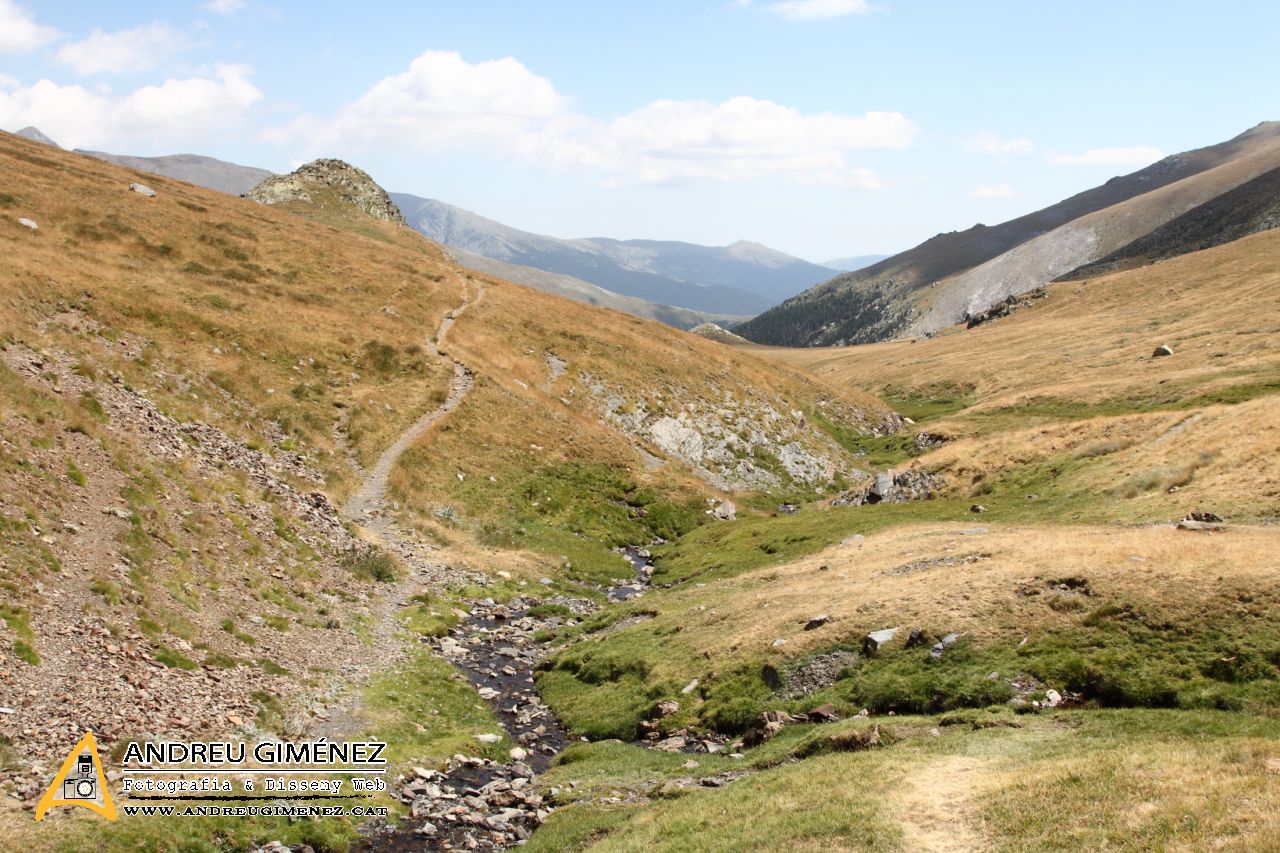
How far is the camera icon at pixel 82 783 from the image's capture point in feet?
56.6

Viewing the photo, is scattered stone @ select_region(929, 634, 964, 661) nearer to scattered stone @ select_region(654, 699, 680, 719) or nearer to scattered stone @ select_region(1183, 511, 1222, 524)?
scattered stone @ select_region(654, 699, 680, 719)

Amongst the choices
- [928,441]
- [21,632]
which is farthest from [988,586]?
[928,441]

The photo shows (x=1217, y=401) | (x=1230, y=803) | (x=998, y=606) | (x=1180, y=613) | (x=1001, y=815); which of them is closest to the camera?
(x=1230, y=803)

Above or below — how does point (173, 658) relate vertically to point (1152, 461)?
above

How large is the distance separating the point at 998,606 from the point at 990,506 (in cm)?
2525

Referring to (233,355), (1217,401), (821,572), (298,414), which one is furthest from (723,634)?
(1217,401)

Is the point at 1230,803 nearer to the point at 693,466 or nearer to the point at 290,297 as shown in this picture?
the point at 693,466

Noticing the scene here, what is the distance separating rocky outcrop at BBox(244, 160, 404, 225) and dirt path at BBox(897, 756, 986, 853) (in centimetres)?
15309

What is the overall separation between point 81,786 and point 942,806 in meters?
19.3

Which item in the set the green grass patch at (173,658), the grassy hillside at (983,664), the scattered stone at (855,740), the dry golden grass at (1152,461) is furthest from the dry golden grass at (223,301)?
the dry golden grass at (1152,461)

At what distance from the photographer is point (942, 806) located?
16578mm

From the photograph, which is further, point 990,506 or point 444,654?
point 990,506

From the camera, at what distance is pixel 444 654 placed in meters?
34.8

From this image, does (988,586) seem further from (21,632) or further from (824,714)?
(21,632)
